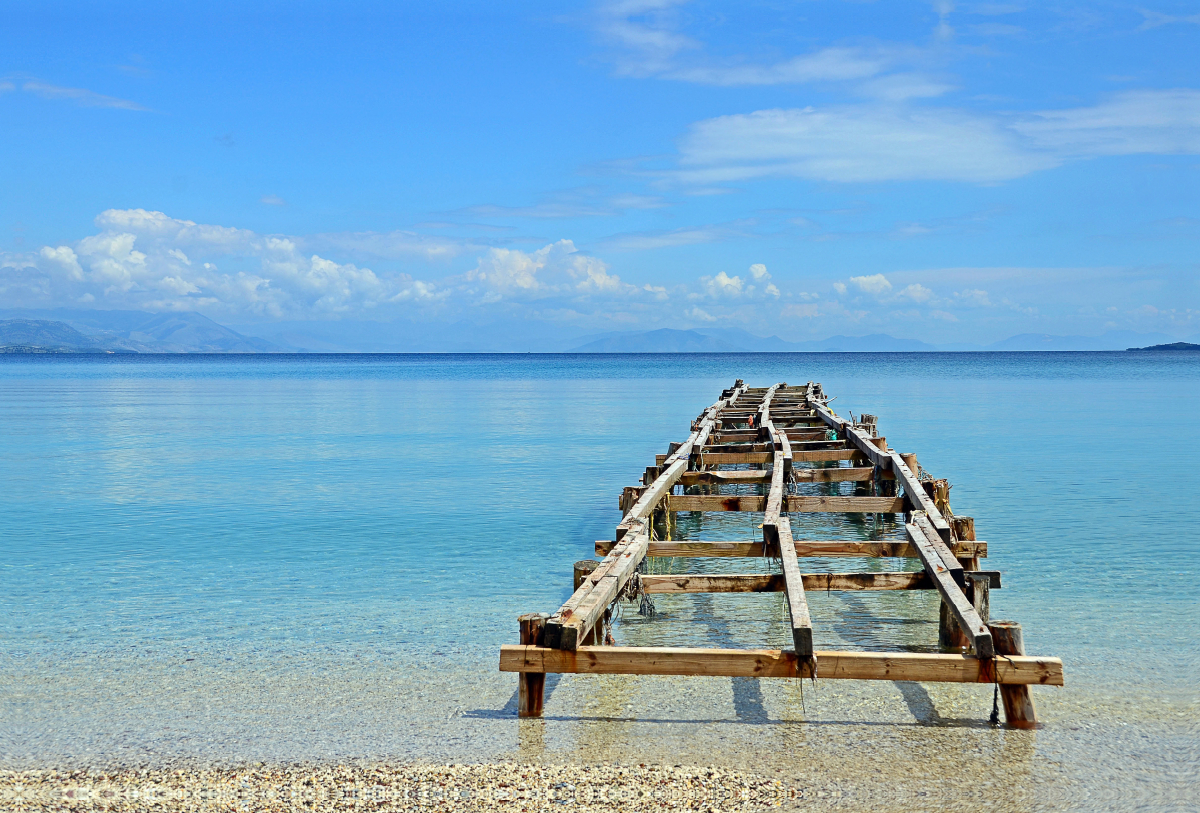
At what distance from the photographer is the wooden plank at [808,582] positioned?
7277 millimetres

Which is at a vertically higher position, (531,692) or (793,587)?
(793,587)

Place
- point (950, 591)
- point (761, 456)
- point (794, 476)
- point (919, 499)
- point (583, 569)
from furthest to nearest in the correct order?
point (761, 456), point (794, 476), point (919, 499), point (583, 569), point (950, 591)

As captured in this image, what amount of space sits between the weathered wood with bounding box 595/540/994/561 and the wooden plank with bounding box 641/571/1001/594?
2.74ft

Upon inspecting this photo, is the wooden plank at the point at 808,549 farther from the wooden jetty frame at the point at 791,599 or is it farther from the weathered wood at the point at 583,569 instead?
the weathered wood at the point at 583,569

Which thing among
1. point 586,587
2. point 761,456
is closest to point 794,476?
point 761,456

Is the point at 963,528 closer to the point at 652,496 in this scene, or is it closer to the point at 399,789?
the point at 652,496

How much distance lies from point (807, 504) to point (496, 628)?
4.14m

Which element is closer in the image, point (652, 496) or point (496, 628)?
point (496, 628)

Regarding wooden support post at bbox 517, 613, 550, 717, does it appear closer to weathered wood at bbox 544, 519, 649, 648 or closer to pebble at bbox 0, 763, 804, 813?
weathered wood at bbox 544, 519, 649, 648

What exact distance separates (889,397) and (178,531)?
4239cm

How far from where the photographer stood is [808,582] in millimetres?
7309

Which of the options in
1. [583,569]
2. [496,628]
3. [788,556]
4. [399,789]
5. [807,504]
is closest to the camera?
[399,789]

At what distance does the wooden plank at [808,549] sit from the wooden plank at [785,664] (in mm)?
2504

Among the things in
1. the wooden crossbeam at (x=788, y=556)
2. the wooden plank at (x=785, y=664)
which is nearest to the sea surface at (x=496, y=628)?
the wooden plank at (x=785, y=664)
